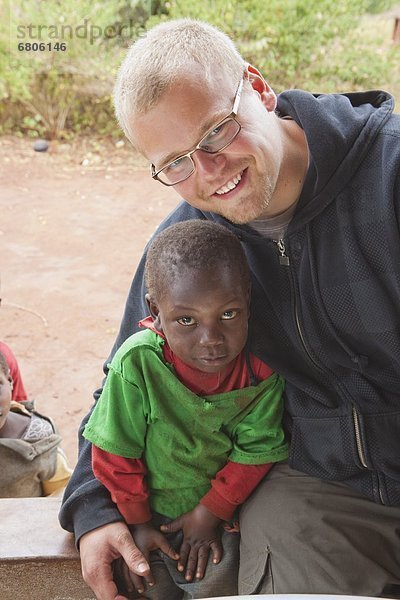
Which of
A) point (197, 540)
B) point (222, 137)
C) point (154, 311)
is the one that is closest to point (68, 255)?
point (154, 311)

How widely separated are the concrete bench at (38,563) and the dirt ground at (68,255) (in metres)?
1.92

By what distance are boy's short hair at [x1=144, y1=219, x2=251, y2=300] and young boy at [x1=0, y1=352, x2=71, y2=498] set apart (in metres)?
0.97

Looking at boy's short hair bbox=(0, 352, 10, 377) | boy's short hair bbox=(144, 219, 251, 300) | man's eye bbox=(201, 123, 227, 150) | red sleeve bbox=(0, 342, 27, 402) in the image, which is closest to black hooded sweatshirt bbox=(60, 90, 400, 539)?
boy's short hair bbox=(144, 219, 251, 300)

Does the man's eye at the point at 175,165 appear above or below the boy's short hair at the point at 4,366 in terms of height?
above

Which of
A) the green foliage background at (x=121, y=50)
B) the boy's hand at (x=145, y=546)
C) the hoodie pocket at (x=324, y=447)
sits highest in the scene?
the hoodie pocket at (x=324, y=447)

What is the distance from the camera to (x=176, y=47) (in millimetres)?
1666

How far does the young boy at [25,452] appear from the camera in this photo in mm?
2521

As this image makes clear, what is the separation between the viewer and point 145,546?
1874 mm

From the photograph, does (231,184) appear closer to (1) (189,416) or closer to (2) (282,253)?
(2) (282,253)

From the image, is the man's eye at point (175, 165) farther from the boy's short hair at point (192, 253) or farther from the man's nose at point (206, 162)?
the boy's short hair at point (192, 253)

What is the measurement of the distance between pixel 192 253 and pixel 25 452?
44.7 inches

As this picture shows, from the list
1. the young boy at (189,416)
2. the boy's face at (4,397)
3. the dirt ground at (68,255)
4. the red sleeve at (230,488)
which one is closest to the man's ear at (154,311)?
the young boy at (189,416)

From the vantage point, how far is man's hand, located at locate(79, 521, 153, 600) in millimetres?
1816

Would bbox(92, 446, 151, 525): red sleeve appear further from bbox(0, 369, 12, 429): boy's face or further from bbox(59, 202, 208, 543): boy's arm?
bbox(0, 369, 12, 429): boy's face
